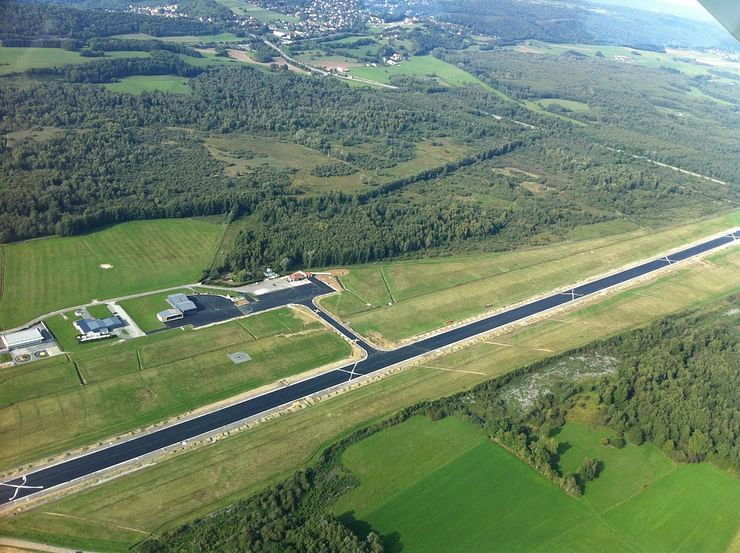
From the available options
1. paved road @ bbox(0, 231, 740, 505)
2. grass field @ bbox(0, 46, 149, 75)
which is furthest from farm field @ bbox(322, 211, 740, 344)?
grass field @ bbox(0, 46, 149, 75)

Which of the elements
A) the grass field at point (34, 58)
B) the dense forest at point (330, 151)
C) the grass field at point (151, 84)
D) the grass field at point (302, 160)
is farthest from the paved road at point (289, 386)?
the grass field at point (34, 58)

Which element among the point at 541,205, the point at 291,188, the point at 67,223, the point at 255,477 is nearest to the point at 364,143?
the point at 291,188

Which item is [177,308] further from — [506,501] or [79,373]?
[506,501]

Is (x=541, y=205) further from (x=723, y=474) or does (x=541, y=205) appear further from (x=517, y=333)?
(x=723, y=474)

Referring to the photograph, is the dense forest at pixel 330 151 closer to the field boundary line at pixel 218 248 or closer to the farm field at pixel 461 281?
the field boundary line at pixel 218 248

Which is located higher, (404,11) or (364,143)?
(404,11)

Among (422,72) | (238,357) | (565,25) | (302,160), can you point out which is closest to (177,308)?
(238,357)
